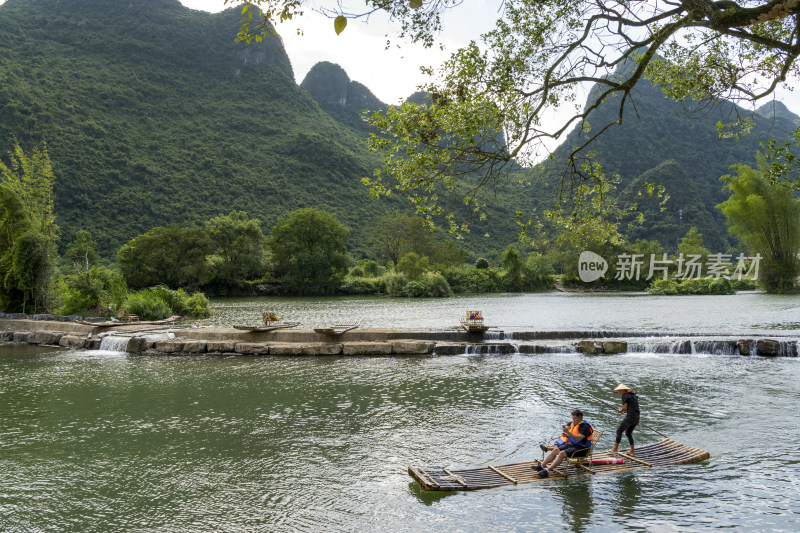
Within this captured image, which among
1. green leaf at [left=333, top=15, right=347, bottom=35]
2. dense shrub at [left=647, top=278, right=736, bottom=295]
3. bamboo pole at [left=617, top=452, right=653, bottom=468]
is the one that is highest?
green leaf at [left=333, top=15, right=347, bottom=35]

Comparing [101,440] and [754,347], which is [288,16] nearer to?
[101,440]

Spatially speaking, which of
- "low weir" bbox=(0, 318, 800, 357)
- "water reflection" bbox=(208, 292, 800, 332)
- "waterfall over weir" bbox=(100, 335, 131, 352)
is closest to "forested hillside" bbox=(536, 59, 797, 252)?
"water reflection" bbox=(208, 292, 800, 332)

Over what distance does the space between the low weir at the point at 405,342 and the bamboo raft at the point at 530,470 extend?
1047cm

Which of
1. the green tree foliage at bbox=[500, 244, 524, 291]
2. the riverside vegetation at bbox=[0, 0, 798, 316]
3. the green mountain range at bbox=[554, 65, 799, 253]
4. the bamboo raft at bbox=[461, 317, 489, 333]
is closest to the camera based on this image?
the bamboo raft at bbox=[461, 317, 489, 333]

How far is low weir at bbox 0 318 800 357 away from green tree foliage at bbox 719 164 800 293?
86.8 ft

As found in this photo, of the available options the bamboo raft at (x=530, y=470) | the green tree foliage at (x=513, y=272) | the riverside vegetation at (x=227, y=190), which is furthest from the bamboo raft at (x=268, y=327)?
the green tree foliage at (x=513, y=272)

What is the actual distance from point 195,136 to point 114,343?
87.9 metres

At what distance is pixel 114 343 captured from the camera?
20.8m

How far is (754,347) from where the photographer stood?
17906mm

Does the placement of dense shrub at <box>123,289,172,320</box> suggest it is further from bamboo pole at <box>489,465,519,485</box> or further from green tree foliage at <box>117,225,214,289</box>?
green tree foliage at <box>117,225,214,289</box>

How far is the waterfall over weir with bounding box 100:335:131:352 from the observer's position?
812 inches

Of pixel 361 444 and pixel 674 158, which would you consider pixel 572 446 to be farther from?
pixel 674 158

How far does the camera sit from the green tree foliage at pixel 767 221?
42125 millimetres

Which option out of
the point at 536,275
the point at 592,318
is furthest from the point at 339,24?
the point at 536,275
